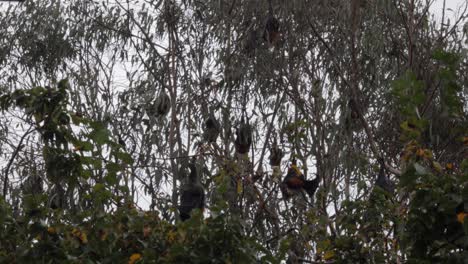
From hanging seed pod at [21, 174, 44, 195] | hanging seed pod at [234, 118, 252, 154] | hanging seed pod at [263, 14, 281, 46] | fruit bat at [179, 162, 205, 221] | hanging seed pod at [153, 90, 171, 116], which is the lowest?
fruit bat at [179, 162, 205, 221]

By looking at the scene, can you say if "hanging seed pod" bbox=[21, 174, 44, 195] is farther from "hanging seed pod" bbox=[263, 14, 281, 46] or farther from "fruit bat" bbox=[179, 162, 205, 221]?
"fruit bat" bbox=[179, 162, 205, 221]

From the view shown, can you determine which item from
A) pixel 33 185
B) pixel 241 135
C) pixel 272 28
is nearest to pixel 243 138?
pixel 241 135

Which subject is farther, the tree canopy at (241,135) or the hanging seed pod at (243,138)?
the hanging seed pod at (243,138)

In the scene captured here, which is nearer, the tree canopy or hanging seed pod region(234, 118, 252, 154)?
the tree canopy

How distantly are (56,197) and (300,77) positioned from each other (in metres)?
4.03

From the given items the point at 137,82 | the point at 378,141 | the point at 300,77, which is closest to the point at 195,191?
the point at 378,141

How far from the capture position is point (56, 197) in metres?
5.02

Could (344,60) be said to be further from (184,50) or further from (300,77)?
(184,50)

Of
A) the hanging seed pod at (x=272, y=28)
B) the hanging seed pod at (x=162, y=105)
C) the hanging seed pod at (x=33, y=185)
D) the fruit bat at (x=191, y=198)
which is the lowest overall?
the fruit bat at (x=191, y=198)

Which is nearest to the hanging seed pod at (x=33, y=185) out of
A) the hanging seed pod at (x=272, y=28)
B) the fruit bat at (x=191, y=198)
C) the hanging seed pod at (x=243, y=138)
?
the hanging seed pod at (x=243, y=138)

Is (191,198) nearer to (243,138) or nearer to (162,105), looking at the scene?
(243,138)

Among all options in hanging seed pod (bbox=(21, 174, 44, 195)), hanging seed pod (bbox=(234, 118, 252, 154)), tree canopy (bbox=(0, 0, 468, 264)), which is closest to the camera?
tree canopy (bbox=(0, 0, 468, 264))

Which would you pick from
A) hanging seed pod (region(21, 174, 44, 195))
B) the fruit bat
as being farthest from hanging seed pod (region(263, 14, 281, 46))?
the fruit bat

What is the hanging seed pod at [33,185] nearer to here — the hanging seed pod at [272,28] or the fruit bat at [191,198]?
the hanging seed pod at [272,28]
